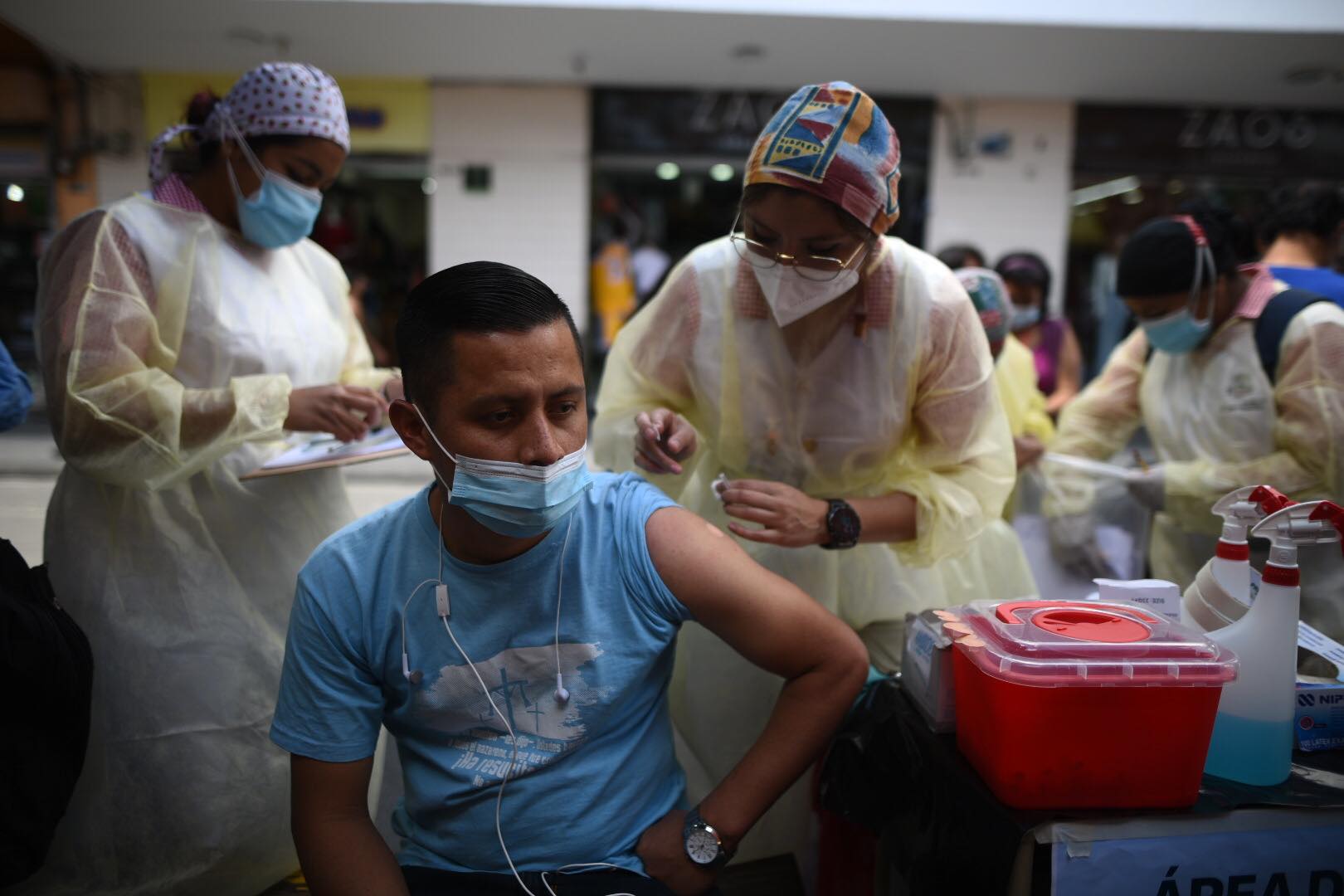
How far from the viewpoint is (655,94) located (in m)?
8.16

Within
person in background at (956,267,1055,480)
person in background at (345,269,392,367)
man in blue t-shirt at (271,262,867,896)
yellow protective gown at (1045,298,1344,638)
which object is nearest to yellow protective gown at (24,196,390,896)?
person in background at (345,269,392,367)

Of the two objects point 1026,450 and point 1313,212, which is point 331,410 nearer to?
point 1026,450

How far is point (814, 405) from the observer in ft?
5.80

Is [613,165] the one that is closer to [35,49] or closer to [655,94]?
[655,94]

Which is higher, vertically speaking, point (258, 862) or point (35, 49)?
point (35, 49)

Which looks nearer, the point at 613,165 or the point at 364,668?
the point at 364,668

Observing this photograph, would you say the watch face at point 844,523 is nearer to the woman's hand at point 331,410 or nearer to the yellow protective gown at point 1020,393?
the woman's hand at point 331,410

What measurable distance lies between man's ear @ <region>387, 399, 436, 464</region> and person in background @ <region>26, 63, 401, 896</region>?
0.55 metres

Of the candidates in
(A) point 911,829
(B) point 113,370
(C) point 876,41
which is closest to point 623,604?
(A) point 911,829

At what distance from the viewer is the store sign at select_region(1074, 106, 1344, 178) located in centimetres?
835

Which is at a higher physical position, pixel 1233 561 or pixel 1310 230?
pixel 1310 230

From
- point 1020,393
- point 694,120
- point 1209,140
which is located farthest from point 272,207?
point 1209,140

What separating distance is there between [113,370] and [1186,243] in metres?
2.52

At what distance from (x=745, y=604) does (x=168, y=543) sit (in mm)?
1330
